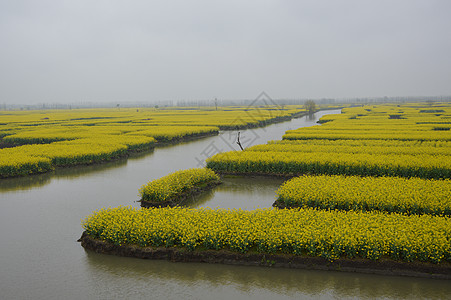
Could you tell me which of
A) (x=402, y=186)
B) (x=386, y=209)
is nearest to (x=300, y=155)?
(x=402, y=186)

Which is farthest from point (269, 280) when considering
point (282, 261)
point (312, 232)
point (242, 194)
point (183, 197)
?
point (242, 194)

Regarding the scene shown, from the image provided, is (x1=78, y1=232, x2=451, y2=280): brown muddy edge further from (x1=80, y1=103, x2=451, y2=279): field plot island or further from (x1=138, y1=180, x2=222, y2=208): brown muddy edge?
(x1=138, y1=180, x2=222, y2=208): brown muddy edge

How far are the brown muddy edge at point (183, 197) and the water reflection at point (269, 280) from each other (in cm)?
454

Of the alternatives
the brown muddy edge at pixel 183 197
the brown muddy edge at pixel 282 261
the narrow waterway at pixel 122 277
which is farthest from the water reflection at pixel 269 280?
the brown muddy edge at pixel 183 197

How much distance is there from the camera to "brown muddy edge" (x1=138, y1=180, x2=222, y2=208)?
13094mm

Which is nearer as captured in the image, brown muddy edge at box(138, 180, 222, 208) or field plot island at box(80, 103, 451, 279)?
field plot island at box(80, 103, 451, 279)

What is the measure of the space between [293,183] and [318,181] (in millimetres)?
1164

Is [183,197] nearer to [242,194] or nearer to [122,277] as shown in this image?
[242,194]

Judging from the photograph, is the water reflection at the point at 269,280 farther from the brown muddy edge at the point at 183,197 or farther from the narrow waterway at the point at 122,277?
the brown muddy edge at the point at 183,197

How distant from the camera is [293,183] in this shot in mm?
13828

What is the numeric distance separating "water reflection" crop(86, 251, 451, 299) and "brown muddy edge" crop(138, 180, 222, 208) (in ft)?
14.9

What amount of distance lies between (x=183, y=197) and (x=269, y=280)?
284 inches

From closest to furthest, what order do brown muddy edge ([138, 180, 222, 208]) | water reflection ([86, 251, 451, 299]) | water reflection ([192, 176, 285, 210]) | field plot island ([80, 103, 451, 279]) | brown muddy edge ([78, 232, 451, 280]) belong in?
water reflection ([86, 251, 451, 299]) < brown muddy edge ([78, 232, 451, 280]) < field plot island ([80, 103, 451, 279]) < brown muddy edge ([138, 180, 222, 208]) < water reflection ([192, 176, 285, 210])

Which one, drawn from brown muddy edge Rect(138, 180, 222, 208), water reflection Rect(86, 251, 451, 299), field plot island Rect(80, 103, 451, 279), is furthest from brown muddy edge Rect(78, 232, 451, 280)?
brown muddy edge Rect(138, 180, 222, 208)
